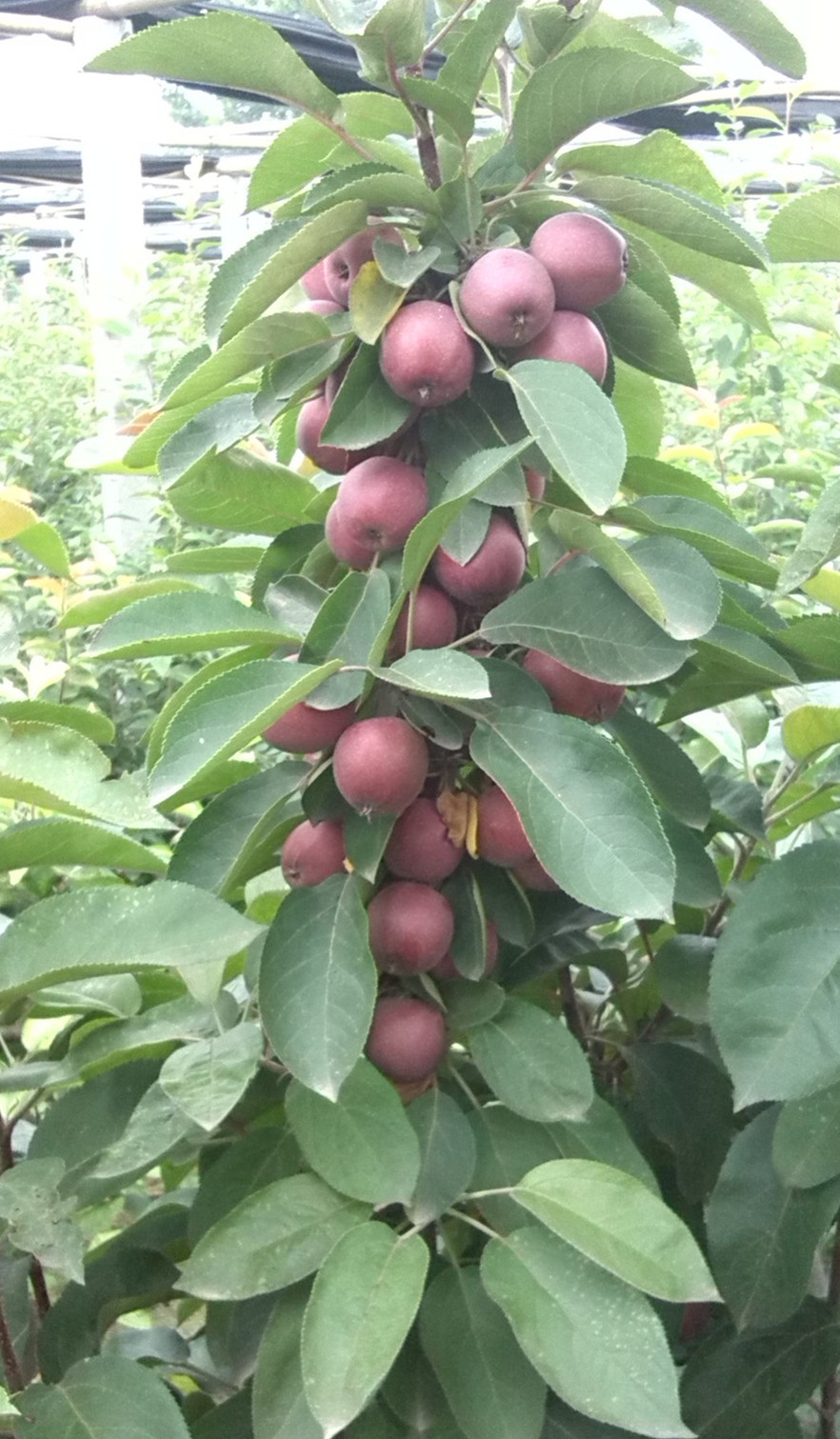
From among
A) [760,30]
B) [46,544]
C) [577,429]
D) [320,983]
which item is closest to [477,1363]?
[320,983]

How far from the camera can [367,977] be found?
1.69 feet

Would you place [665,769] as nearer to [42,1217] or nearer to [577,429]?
[577,429]

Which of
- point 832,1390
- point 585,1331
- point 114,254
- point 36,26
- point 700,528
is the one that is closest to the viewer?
point 585,1331

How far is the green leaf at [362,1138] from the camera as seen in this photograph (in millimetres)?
508

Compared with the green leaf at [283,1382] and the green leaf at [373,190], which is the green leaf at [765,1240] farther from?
the green leaf at [373,190]

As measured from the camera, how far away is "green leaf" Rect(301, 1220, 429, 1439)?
448 millimetres

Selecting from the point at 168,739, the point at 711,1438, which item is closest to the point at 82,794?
the point at 168,739

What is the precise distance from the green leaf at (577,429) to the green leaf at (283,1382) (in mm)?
358

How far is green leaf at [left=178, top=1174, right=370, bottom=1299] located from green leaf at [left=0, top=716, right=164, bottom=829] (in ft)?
0.55

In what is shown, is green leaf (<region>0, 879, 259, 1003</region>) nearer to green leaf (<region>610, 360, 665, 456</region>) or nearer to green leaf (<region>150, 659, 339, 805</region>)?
Answer: green leaf (<region>150, 659, 339, 805</region>)

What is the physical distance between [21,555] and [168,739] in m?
1.74

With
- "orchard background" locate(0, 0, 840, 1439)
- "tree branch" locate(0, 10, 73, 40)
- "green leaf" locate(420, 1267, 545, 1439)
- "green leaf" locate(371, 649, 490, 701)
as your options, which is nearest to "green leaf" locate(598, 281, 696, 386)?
"orchard background" locate(0, 0, 840, 1439)

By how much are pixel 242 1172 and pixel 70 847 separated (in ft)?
0.56

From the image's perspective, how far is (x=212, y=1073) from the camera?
0.51m
